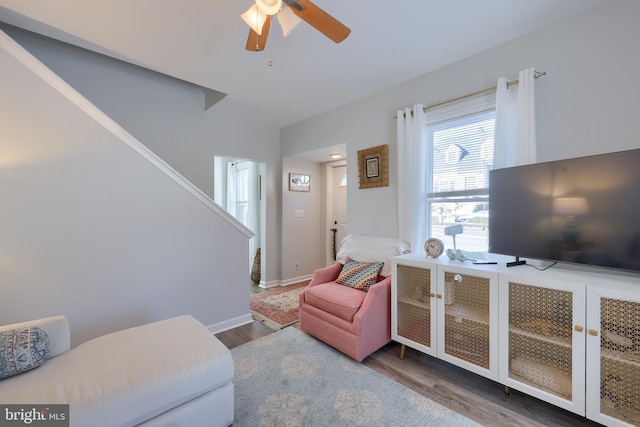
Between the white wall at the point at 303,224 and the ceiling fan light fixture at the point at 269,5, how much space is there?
291 centimetres

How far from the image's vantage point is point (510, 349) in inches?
Result: 65.1

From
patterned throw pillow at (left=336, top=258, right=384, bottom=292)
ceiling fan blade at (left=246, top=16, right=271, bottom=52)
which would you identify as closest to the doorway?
patterned throw pillow at (left=336, top=258, right=384, bottom=292)

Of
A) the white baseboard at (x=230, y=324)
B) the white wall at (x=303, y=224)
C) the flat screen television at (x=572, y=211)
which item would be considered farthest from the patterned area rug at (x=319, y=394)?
the white wall at (x=303, y=224)

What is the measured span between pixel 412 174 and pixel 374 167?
55 cm

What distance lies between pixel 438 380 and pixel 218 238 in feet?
7.63

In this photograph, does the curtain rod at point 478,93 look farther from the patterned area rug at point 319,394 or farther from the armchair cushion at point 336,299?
the patterned area rug at point 319,394

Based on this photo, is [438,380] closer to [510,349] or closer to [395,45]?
[510,349]

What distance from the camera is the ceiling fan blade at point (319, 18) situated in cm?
130

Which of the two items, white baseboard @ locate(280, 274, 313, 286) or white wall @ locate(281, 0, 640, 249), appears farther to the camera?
white baseboard @ locate(280, 274, 313, 286)

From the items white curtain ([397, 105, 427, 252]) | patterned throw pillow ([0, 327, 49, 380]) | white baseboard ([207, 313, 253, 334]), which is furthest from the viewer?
white baseboard ([207, 313, 253, 334])

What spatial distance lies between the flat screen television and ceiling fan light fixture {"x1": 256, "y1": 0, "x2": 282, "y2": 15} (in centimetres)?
182

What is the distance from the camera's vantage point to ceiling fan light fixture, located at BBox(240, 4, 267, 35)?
1353 mm

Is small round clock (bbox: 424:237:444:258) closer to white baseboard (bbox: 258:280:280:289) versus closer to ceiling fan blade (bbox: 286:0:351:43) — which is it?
ceiling fan blade (bbox: 286:0:351:43)

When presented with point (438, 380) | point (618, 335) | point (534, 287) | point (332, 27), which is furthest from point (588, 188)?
point (332, 27)
